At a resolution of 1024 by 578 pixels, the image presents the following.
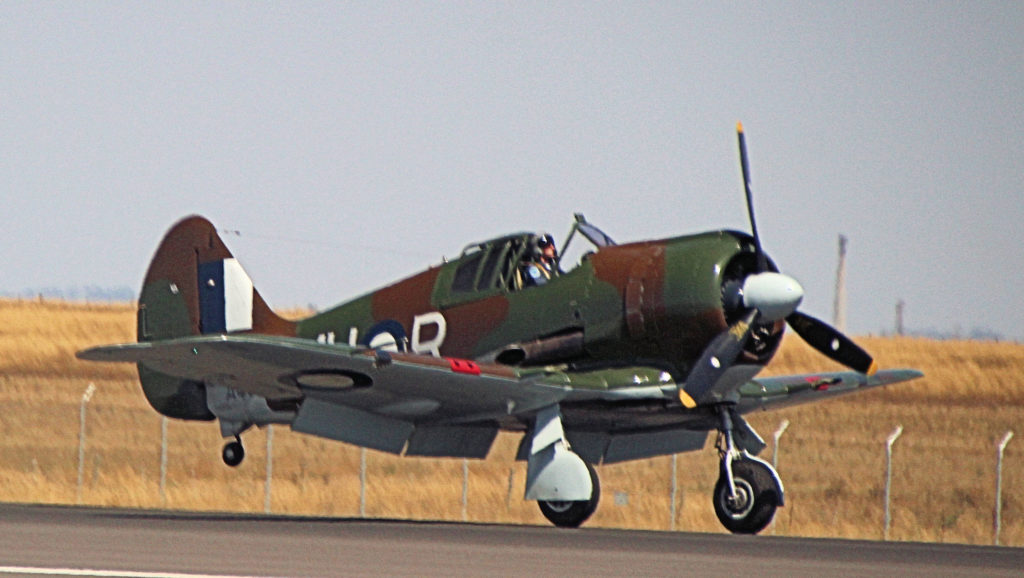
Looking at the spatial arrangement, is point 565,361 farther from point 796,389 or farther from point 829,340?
point 796,389

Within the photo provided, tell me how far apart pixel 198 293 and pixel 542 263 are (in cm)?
618

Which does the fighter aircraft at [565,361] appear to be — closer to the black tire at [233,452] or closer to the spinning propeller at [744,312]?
the spinning propeller at [744,312]

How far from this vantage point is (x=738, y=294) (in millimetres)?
15547

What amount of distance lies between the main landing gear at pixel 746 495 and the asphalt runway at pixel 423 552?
912 mm

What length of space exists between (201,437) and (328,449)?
367cm

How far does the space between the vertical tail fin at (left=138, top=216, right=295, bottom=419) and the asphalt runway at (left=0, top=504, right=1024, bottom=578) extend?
19.1 ft

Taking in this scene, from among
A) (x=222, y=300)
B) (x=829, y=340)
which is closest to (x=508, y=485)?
(x=222, y=300)

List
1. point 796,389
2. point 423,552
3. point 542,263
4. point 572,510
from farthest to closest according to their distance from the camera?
point 796,389 → point 542,263 → point 572,510 → point 423,552

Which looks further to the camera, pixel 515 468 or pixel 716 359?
pixel 515 468

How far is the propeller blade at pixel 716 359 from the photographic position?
15320 mm

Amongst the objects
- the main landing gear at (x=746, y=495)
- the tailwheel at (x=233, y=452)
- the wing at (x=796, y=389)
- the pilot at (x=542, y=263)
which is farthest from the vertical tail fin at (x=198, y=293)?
the main landing gear at (x=746, y=495)

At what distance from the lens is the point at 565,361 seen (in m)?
16.3

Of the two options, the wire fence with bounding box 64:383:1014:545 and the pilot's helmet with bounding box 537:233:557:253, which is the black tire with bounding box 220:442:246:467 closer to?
the wire fence with bounding box 64:383:1014:545

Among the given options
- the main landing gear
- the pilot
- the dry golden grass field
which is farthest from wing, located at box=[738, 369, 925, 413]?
the dry golden grass field
